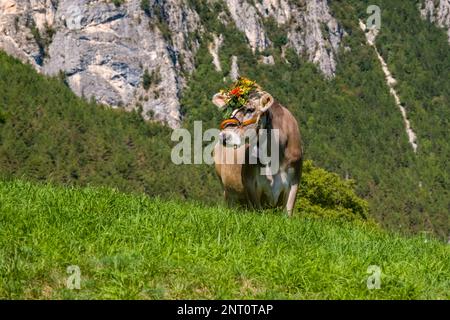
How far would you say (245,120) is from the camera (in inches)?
544

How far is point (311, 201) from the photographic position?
164 ft

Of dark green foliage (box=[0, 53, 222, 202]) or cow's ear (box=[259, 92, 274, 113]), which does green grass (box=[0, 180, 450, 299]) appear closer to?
cow's ear (box=[259, 92, 274, 113])

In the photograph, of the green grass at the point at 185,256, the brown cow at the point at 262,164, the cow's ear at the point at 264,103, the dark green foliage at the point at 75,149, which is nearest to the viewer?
the green grass at the point at 185,256

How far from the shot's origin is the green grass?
6953 mm

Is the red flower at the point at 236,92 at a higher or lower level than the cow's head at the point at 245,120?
higher

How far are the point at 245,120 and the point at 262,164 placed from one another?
107 centimetres

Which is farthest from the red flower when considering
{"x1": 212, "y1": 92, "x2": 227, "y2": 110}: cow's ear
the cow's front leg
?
the cow's front leg

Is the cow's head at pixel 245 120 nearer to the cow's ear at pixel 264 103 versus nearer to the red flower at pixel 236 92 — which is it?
the cow's ear at pixel 264 103

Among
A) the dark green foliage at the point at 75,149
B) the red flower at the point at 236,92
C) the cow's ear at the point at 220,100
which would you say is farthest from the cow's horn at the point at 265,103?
the dark green foliage at the point at 75,149

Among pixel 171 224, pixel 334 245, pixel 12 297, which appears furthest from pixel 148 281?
pixel 334 245

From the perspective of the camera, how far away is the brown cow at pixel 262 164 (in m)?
14.1

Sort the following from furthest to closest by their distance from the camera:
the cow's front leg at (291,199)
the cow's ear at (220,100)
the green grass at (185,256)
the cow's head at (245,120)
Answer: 1. the cow's front leg at (291,199)
2. the cow's ear at (220,100)
3. the cow's head at (245,120)
4. the green grass at (185,256)

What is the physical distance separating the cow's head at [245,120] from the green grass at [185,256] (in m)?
3.00
